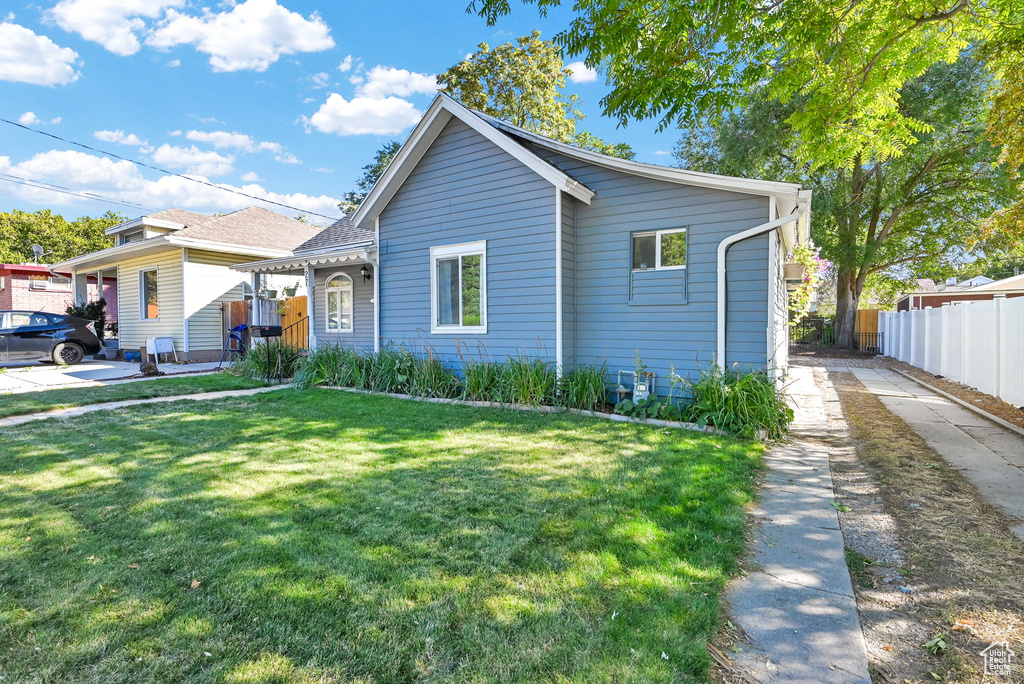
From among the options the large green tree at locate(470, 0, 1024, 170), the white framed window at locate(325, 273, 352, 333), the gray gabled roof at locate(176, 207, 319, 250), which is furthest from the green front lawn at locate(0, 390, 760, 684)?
the gray gabled roof at locate(176, 207, 319, 250)

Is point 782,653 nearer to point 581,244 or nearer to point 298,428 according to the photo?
point 298,428

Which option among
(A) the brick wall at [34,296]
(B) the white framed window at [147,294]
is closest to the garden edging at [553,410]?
(B) the white framed window at [147,294]

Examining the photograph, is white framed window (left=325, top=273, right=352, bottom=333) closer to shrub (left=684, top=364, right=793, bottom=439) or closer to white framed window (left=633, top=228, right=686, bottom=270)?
white framed window (left=633, top=228, right=686, bottom=270)

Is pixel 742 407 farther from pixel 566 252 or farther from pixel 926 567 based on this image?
pixel 566 252

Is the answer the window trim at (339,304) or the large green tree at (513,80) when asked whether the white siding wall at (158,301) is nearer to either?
the window trim at (339,304)

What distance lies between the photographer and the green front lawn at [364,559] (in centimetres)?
188

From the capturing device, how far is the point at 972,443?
5.46 m

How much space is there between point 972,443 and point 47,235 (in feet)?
173

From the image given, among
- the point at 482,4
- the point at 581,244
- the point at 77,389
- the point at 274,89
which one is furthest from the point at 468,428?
the point at 274,89

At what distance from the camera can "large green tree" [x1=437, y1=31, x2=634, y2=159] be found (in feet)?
65.1

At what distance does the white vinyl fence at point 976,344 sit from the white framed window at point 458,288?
25.5 feet

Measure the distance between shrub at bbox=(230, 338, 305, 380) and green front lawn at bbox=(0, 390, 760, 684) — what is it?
552 centimetres

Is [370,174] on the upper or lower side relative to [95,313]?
upper

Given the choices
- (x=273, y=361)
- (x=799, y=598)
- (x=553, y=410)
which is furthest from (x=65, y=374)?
(x=799, y=598)
